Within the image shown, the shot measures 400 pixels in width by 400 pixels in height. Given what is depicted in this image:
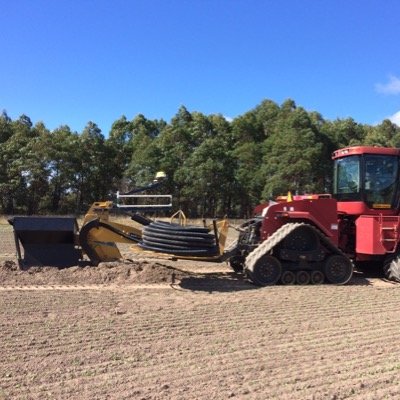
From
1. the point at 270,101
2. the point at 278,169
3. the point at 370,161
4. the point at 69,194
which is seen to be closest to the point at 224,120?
the point at 270,101

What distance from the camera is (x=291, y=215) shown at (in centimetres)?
995

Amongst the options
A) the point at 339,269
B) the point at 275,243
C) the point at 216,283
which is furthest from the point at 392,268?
the point at 216,283

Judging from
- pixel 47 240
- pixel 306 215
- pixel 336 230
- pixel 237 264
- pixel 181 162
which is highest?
pixel 181 162

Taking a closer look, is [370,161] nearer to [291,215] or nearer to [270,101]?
[291,215]

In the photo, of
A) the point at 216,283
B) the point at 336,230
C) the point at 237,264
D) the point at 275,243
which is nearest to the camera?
the point at 275,243

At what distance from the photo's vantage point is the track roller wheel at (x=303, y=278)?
387 inches

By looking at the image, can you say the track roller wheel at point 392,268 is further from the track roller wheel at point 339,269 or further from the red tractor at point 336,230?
the track roller wheel at point 339,269

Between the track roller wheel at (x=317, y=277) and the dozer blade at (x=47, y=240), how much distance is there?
4.33m

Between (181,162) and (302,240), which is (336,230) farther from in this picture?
(181,162)

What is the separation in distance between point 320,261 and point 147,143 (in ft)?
122

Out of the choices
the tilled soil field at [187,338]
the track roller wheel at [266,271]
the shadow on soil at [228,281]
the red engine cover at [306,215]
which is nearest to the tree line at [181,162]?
the shadow on soil at [228,281]

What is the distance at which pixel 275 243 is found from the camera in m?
9.53

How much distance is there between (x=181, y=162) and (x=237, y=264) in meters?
33.0

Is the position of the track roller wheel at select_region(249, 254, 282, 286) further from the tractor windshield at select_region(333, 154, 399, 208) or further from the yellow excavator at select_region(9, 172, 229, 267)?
the tractor windshield at select_region(333, 154, 399, 208)
